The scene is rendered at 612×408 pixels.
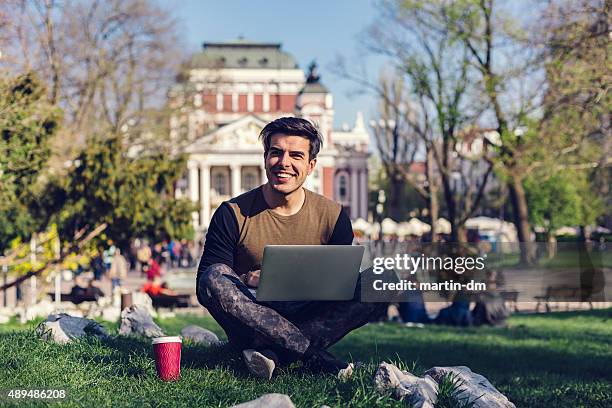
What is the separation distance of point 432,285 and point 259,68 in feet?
266

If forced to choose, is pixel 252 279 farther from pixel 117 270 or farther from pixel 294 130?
pixel 117 270

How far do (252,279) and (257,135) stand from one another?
56.8 metres

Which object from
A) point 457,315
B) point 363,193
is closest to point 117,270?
point 457,315

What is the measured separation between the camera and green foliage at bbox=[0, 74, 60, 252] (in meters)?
10.6

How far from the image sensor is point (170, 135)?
29562 millimetres

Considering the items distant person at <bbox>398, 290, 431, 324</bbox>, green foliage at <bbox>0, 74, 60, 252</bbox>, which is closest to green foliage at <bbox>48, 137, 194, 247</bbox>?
green foliage at <bbox>0, 74, 60, 252</bbox>

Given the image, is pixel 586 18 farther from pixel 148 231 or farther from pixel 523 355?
pixel 148 231

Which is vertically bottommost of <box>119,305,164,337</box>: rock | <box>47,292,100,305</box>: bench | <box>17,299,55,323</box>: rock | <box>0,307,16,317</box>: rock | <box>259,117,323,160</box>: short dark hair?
<box>0,307,16,317</box>: rock

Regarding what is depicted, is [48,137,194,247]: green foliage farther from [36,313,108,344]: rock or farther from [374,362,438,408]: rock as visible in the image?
[374,362,438,408]: rock

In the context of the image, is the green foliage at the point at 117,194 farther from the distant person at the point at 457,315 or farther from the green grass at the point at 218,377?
the green grass at the point at 218,377

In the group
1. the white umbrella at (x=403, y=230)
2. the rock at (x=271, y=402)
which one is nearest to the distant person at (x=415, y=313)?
the rock at (x=271, y=402)

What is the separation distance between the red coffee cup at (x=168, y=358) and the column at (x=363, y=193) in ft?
240

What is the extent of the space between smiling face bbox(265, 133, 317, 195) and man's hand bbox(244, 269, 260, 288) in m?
0.49

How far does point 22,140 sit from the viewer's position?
37.0 feet
